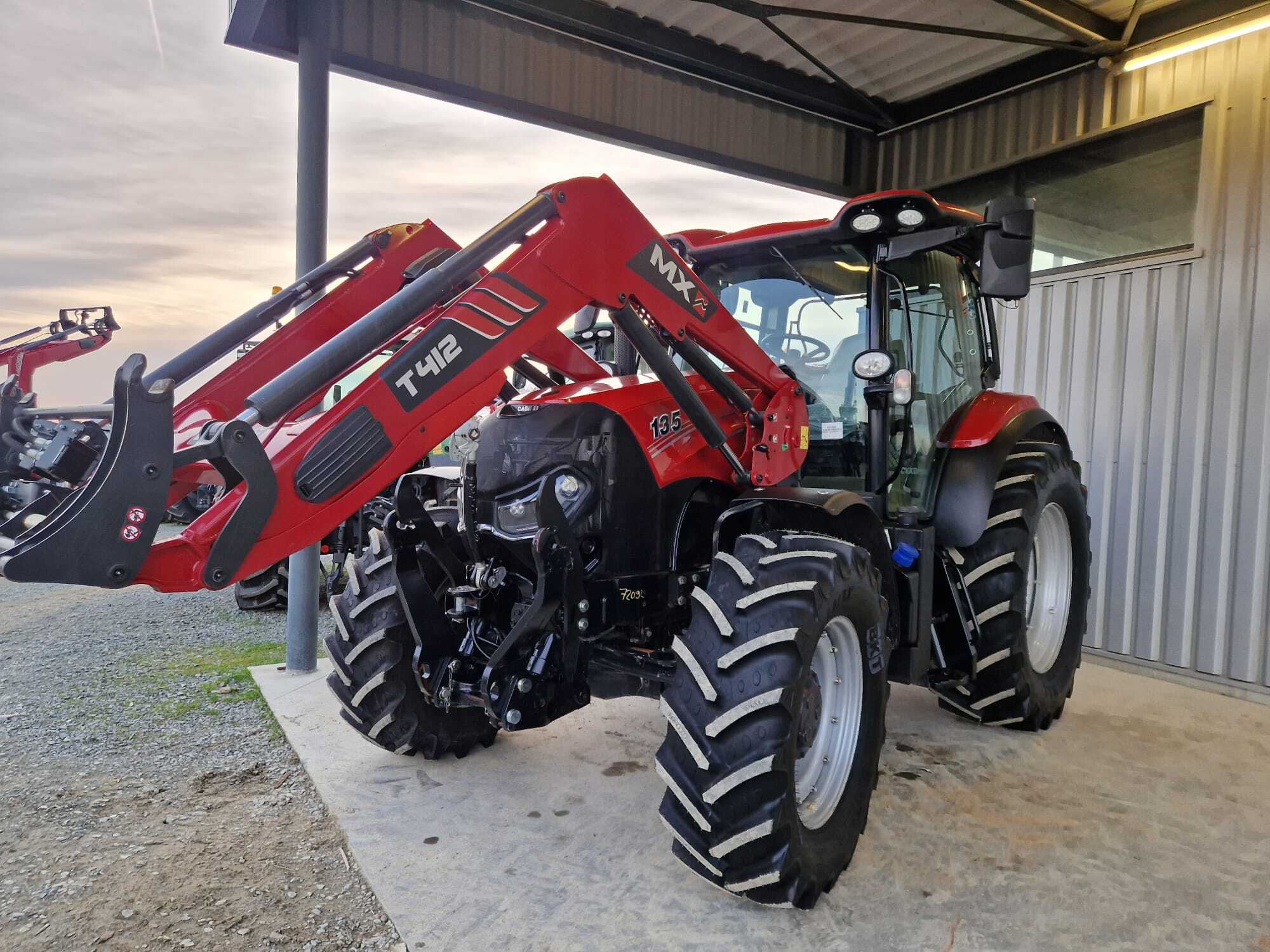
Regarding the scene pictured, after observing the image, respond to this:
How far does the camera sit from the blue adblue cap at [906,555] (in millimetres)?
3600

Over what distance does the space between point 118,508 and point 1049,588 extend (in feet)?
14.3

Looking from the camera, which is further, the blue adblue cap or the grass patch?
the grass patch

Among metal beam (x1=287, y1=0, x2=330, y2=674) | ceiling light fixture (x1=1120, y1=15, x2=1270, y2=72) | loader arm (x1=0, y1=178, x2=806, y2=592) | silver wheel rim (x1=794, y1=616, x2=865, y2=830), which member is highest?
ceiling light fixture (x1=1120, y1=15, x2=1270, y2=72)

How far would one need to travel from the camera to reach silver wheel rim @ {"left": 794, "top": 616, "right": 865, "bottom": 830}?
2.90 m

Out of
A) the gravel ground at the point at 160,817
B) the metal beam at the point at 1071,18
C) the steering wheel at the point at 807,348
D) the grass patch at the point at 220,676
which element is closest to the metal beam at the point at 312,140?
the grass patch at the point at 220,676

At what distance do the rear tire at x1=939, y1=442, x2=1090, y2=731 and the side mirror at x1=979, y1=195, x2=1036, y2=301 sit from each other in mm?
1001

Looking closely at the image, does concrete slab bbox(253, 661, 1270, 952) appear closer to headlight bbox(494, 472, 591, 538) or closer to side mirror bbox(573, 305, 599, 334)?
headlight bbox(494, 472, 591, 538)

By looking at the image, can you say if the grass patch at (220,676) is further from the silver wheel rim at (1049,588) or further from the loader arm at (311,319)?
the silver wheel rim at (1049,588)

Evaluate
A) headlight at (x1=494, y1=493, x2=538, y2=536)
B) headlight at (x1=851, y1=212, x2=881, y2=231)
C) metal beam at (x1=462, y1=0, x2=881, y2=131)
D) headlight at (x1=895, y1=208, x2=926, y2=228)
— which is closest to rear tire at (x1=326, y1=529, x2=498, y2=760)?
headlight at (x1=494, y1=493, x2=538, y2=536)

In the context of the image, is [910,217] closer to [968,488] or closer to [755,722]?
[968,488]

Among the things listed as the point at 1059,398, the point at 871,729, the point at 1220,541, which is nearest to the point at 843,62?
the point at 1059,398

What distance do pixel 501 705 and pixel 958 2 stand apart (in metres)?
5.35

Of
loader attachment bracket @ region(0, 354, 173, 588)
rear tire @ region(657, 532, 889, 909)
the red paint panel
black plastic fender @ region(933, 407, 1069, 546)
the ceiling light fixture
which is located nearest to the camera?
loader attachment bracket @ region(0, 354, 173, 588)

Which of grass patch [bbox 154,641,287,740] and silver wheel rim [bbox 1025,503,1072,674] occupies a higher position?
silver wheel rim [bbox 1025,503,1072,674]
